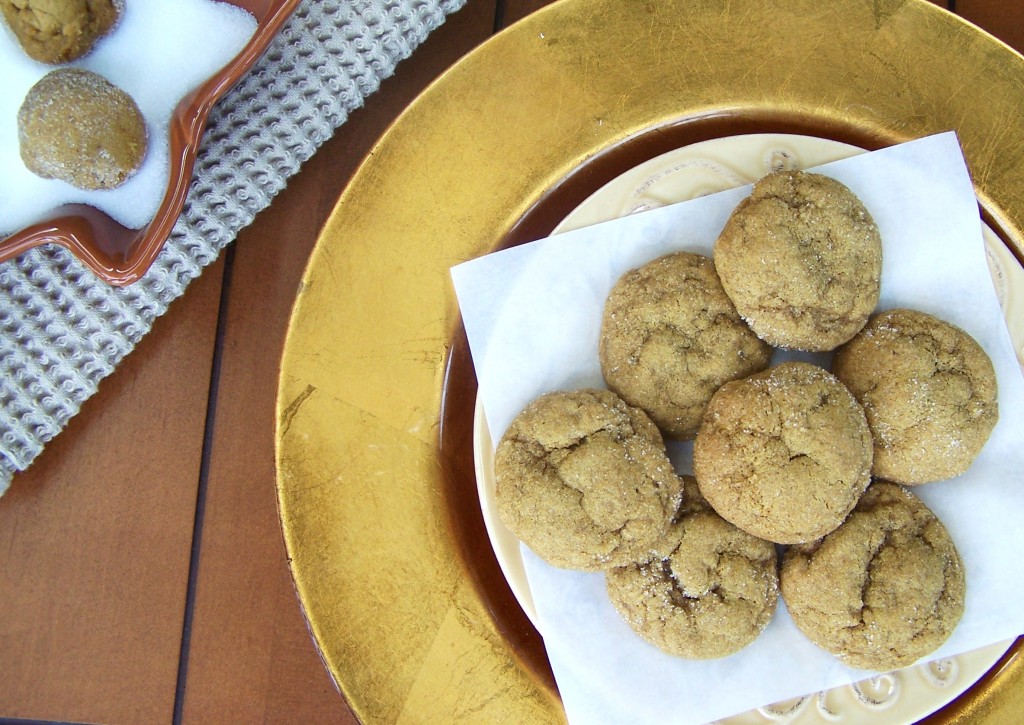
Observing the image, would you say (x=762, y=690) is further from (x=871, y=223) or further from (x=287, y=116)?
(x=287, y=116)

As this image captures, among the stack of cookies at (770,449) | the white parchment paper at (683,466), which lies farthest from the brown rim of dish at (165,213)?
the stack of cookies at (770,449)

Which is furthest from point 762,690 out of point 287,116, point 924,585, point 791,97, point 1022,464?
point 287,116

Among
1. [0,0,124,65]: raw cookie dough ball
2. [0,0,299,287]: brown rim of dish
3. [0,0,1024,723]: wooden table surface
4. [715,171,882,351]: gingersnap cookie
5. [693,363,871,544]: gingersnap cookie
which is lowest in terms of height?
[0,0,1024,723]: wooden table surface

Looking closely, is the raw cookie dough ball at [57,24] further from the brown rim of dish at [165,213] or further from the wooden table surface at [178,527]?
the wooden table surface at [178,527]

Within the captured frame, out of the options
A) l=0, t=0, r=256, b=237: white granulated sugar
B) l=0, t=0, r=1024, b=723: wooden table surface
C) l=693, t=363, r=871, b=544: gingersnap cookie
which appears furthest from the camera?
l=0, t=0, r=1024, b=723: wooden table surface

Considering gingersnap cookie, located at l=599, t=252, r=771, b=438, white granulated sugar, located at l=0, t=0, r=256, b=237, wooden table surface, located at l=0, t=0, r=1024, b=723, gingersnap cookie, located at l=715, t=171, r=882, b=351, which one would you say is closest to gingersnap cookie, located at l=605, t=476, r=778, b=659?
gingersnap cookie, located at l=599, t=252, r=771, b=438

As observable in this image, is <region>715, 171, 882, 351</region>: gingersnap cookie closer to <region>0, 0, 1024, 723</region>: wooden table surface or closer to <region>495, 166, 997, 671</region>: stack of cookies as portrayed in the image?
<region>495, 166, 997, 671</region>: stack of cookies
